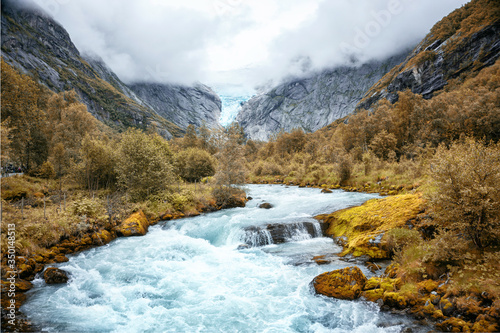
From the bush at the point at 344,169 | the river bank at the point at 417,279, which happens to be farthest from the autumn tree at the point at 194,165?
the river bank at the point at 417,279

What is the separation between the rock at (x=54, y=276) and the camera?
10844 mm

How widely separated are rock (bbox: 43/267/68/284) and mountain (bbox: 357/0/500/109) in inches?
3652

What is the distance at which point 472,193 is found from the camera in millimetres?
7352

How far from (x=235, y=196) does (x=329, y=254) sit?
16271 millimetres

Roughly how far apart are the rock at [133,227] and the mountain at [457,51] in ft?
284

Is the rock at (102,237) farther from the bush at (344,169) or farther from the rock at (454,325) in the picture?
the bush at (344,169)

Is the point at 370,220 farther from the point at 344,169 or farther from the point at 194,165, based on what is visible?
the point at 194,165

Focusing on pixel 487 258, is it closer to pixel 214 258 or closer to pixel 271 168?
pixel 214 258

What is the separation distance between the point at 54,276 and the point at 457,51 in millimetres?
115851

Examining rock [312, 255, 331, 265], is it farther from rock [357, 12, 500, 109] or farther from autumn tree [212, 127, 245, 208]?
rock [357, 12, 500, 109]

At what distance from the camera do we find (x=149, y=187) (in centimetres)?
2478

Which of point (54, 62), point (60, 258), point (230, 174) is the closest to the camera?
point (60, 258)

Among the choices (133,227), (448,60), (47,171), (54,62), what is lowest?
(133,227)

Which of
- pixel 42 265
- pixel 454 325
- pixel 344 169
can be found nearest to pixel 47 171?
pixel 42 265
